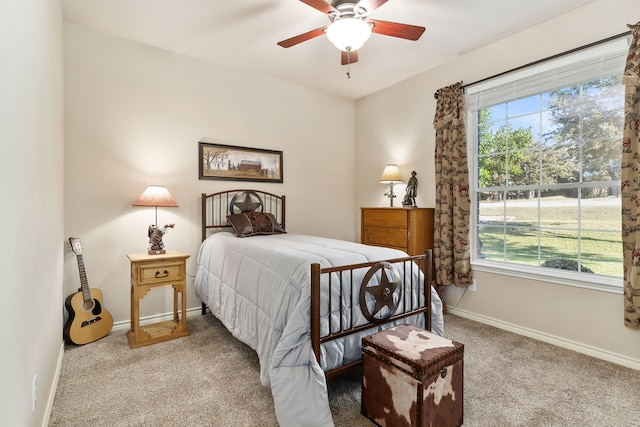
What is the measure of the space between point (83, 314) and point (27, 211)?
176 cm

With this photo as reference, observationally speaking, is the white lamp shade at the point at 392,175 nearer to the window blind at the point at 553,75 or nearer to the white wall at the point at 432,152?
the white wall at the point at 432,152

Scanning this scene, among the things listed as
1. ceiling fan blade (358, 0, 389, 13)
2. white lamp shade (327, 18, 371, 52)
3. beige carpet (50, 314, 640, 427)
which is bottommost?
beige carpet (50, 314, 640, 427)

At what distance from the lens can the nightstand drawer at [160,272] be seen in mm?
2669

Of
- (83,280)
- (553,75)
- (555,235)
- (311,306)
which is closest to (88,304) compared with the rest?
(83,280)

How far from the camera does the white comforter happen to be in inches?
62.8

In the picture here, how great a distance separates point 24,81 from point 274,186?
281 cm

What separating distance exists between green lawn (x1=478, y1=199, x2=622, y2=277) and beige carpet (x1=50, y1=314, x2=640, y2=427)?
0.78m

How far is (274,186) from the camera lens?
13.2 ft

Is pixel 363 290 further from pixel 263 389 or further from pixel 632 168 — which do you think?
pixel 632 168

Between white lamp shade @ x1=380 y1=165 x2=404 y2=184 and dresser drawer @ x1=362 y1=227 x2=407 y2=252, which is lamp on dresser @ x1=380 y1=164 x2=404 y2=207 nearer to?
white lamp shade @ x1=380 y1=165 x2=404 y2=184

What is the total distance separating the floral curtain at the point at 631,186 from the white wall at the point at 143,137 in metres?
3.12

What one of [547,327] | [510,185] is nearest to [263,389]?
[547,327]

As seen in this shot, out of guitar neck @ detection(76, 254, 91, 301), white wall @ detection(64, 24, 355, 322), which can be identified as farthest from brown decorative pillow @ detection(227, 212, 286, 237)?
A: guitar neck @ detection(76, 254, 91, 301)

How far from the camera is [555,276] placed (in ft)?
9.05
